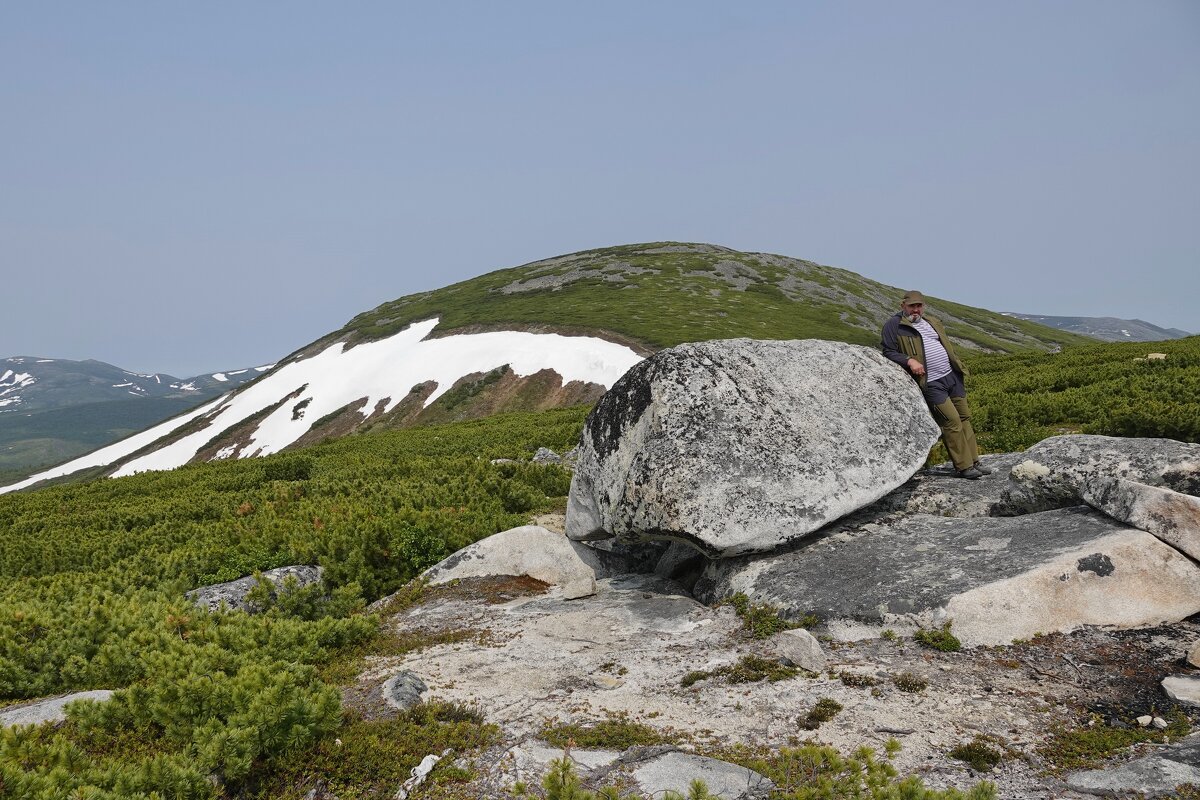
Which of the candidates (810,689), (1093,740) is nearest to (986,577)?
(1093,740)

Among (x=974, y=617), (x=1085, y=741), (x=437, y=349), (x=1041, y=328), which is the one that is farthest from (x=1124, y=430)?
(x=1041, y=328)

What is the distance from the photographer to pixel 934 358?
12.5m

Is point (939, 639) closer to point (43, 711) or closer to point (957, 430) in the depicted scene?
point (957, 430)

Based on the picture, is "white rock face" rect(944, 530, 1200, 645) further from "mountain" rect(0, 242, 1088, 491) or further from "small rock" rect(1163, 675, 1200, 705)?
"mountain" rect(0, 242, 1088, 491)

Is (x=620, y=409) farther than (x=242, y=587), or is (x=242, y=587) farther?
(x=620, y=409)

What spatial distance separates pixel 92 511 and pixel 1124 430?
2884 cm

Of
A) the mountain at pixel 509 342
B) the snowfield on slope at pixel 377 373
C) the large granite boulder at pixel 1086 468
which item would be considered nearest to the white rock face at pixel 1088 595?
the large granite boulder at pixel 1086 468

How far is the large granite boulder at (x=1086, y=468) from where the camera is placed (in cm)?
960

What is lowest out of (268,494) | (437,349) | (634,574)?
(634,574)

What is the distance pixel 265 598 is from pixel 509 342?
67592mm

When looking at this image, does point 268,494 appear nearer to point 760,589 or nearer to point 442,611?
point 442,611

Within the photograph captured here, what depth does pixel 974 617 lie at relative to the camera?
804cm

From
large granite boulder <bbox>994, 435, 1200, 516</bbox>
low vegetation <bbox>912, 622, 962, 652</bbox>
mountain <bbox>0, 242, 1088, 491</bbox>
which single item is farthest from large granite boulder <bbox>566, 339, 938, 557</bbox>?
mountain <bbox>0, 242, 1088, 491</bbox>

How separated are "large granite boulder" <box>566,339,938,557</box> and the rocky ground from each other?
166cm
